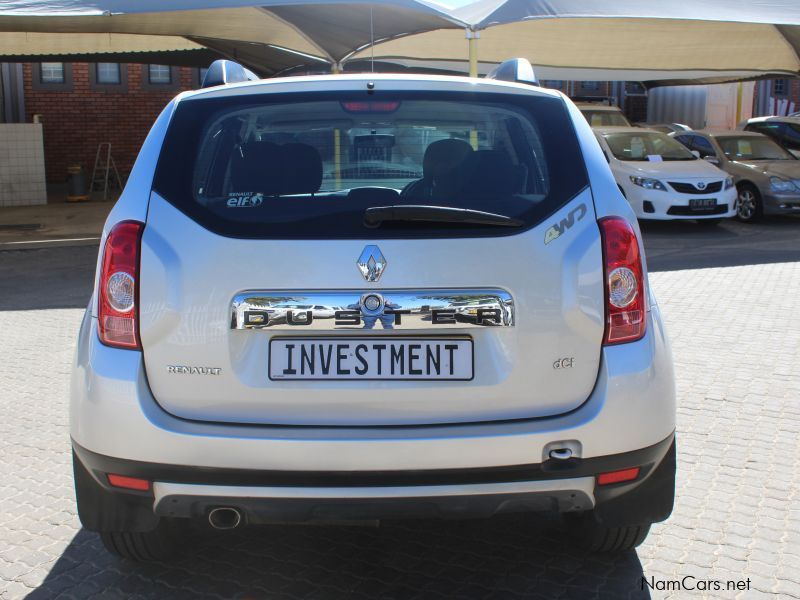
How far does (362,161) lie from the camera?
3.43 metres

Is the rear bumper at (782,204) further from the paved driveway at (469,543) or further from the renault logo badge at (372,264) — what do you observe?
the renault logo badge at (372,264)

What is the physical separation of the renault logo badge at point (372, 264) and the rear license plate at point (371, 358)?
0.59ft

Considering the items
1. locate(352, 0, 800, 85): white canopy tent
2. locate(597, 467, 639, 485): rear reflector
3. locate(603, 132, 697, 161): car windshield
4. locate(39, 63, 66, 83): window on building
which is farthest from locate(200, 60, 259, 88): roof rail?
locate(39, 63, 66, 83): window on building

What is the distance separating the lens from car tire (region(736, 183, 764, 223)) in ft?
53.0

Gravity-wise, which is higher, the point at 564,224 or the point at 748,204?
the point at 564,224

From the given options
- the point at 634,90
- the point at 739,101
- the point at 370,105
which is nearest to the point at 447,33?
the point at 634,90

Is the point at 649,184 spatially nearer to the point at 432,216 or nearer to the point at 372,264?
the point at 432,216

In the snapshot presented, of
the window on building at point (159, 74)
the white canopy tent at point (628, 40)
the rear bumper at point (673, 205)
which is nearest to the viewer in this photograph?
the white canopy tent at point (628, 40)

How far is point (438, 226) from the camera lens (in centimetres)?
301

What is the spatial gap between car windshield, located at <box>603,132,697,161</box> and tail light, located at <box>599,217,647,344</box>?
13.2 metres

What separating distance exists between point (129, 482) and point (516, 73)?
1.97m

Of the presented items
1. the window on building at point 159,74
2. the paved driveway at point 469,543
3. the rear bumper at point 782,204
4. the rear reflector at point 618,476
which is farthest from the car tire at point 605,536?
the window on building at point 159,74

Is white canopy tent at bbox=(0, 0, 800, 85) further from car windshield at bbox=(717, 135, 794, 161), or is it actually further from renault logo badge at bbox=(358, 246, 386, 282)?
renault logo badge at bbox=(358, 246, 386, 282)

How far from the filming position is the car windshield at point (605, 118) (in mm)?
19453
